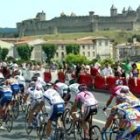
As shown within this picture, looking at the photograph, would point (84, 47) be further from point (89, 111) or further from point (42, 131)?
point (89, 111)

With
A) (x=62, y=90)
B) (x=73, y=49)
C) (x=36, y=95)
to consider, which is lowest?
(x=73, y=49)

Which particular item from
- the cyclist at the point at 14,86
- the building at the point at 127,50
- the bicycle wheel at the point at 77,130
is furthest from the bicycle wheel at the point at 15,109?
the building at the point at 127,50

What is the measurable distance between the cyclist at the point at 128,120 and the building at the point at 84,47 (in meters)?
142

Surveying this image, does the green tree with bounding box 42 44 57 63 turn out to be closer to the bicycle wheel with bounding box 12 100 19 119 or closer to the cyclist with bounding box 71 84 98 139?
the bicycle wheel with bounding box 12 100 19 119

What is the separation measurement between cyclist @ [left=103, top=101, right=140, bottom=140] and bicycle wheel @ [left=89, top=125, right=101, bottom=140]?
1253mm

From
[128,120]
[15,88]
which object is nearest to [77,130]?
[128,120]

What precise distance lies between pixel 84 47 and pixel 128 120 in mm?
151019

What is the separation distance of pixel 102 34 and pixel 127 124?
599 ft

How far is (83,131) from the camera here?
1246cm

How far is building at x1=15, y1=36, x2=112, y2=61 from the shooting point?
155125 mm

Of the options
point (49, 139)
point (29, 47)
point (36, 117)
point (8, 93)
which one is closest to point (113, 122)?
point (49, 139)

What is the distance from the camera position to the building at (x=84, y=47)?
509 ft

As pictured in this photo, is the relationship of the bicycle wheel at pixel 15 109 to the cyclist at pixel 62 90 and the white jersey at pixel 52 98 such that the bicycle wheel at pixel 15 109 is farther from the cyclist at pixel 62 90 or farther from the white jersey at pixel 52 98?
the white jersey at pixel 52 98

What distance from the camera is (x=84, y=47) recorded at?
160 meters
